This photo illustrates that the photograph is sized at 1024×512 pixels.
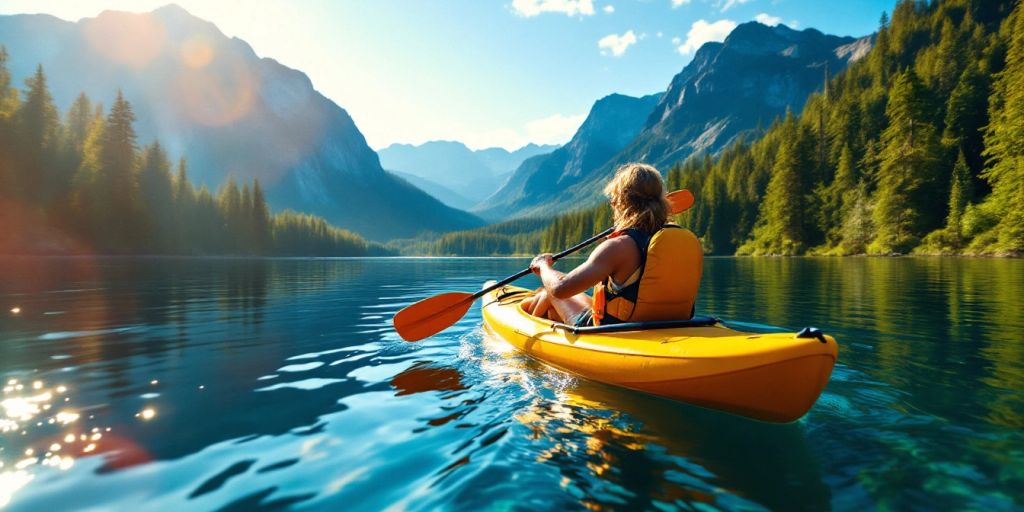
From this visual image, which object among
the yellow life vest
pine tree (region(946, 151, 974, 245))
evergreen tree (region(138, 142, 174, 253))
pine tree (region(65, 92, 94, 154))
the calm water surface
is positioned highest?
pine tree (region(65, 92, 94, 154))

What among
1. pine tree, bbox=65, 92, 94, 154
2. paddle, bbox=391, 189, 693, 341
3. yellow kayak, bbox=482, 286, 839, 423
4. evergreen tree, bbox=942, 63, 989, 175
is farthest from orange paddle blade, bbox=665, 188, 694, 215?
pine tree, bbox=65, 92, 94, 154

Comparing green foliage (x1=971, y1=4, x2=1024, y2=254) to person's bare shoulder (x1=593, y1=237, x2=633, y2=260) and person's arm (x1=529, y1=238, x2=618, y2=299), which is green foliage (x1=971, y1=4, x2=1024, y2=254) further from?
person's arm (x1=529, y1=238, x2=618, y2=299)

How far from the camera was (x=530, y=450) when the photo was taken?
3.62 m

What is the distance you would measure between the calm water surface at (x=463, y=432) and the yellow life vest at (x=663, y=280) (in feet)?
3.30

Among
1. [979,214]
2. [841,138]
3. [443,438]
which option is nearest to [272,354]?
[443,438]

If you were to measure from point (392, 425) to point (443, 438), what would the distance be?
0.66m

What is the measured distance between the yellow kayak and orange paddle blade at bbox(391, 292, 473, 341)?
8.75 ft

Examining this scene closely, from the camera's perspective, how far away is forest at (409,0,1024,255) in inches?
1276

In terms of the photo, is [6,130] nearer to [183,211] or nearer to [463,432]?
[183,211]

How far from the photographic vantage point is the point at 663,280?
4941mm

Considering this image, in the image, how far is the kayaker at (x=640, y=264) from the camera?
4.83 m

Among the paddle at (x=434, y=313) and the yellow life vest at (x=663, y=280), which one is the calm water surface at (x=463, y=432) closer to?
the paddle at (x=434, y=313)

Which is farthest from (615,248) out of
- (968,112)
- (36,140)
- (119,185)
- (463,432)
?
(36,140)

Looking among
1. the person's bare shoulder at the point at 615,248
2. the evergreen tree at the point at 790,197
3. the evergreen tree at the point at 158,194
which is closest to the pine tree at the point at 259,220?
the evergreen tree at the point at 158,194
